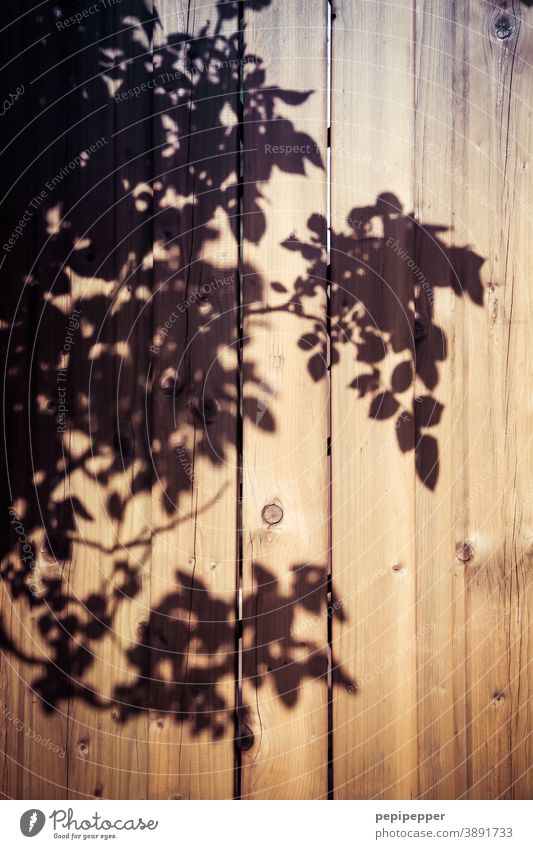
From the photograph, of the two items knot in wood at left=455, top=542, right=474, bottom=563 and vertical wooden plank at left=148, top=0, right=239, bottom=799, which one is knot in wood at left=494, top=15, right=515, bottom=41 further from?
knot in wood at left=455, top=542, right=474, bottom=563

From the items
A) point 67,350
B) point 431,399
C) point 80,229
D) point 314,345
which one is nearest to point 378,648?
point 431,399

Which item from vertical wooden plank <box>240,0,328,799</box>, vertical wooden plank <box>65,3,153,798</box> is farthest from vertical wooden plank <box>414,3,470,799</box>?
vertical wooden plank <box>65,3,153,798</box>

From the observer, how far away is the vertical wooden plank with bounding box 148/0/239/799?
137 centimetres

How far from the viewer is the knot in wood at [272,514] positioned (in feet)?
4.55

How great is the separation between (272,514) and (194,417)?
0.34 meters

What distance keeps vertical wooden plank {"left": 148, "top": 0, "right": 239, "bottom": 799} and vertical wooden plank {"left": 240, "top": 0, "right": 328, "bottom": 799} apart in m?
0.05

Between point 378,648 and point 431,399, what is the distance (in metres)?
0.70

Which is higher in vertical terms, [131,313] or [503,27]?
[503,27]

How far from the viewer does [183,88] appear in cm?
138

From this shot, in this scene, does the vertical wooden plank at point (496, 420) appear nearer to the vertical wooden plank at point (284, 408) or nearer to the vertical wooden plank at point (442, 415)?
the vertical wooden plank at point (442, 415)
